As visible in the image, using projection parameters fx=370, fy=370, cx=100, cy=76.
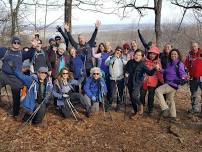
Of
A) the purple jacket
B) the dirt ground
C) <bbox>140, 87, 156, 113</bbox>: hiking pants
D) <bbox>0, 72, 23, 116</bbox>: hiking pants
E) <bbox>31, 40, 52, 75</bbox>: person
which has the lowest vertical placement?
the dirt ground

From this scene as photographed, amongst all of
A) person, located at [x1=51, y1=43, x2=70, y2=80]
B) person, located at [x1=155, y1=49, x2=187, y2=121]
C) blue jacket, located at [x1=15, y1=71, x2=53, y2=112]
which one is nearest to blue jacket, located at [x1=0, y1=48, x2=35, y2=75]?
blue jacket, located at [x1=15, y1=71, x2=53, y2=112]

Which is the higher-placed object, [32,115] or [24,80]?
[24,80]

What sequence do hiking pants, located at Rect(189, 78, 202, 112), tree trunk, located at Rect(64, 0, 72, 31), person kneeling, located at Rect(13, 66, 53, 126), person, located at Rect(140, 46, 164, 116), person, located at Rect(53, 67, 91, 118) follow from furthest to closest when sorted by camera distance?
1. tree trunk, located at Rect(64, 0, 72, 31)
2. hiking pants, located at Rect(189, 78, 202, 112)
3. person, located at Rect(140, 46, 164, 116)
4. person, located at Rect(53, 67, 91, 118)
5. person kneeling, located at Rect(13, 66, 53, 126)

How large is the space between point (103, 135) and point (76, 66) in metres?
2.24

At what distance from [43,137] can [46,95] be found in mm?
1066

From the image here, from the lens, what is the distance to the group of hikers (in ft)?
29.9

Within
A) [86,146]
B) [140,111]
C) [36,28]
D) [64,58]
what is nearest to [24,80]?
[64,58]

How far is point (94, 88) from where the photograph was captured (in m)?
9.75

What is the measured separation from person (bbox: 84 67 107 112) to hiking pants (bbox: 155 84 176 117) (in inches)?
55.5

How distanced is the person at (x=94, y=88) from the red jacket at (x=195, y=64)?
236 cm

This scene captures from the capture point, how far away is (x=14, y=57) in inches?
358

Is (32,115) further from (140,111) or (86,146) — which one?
(140,111)

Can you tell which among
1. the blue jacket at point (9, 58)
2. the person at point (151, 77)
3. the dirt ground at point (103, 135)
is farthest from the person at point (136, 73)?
the blue jacket at point (9, 58)

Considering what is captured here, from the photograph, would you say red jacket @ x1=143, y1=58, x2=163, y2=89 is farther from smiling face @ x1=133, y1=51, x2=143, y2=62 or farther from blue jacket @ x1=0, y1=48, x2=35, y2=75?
blue jacket @ x1=0, y1=48, x2=35, y2=75
